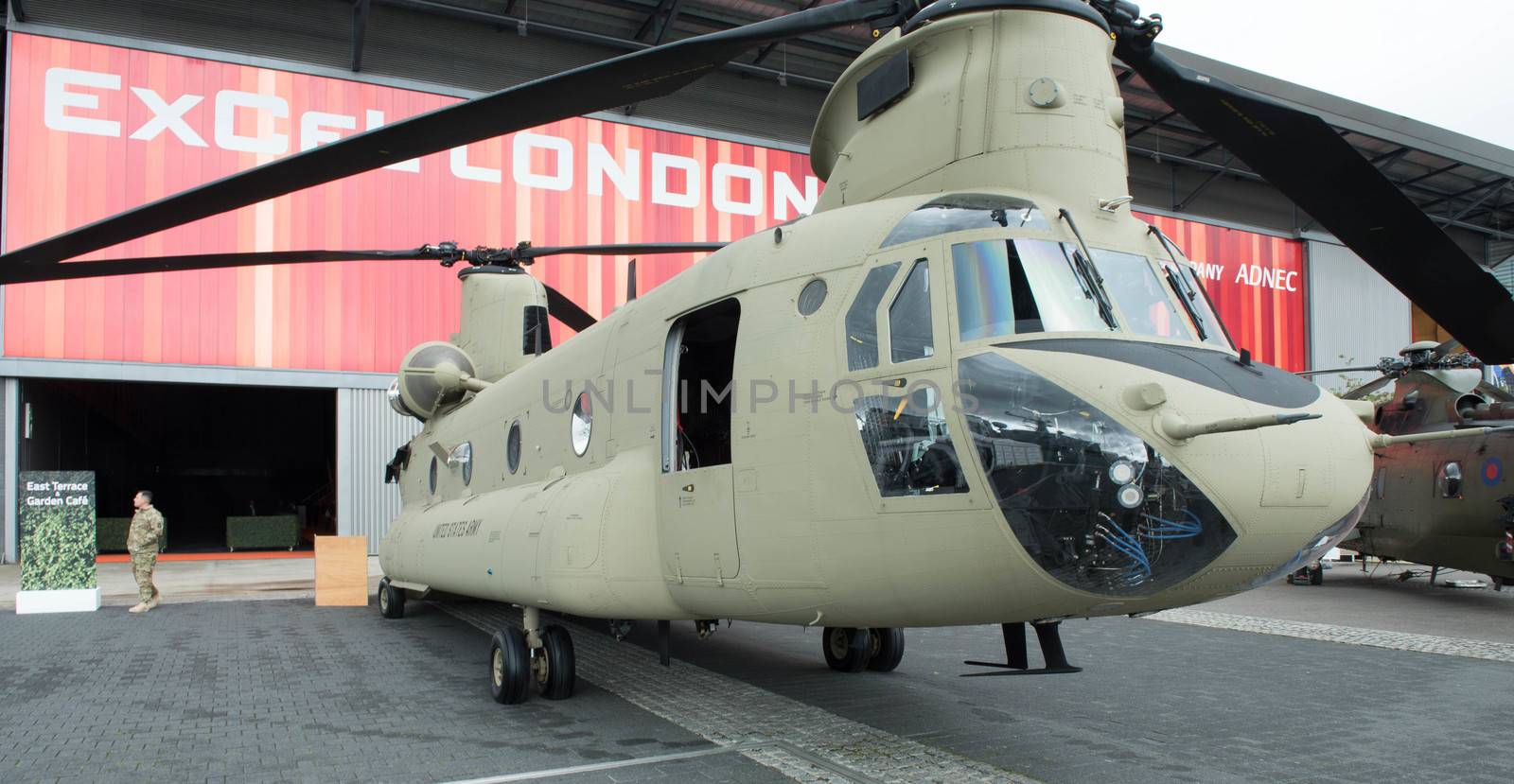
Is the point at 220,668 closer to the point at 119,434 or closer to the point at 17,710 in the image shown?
the point at 17,710

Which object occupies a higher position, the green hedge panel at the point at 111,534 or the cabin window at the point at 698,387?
the cabin window at the point at 698,387

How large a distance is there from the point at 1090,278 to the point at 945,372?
0.92m

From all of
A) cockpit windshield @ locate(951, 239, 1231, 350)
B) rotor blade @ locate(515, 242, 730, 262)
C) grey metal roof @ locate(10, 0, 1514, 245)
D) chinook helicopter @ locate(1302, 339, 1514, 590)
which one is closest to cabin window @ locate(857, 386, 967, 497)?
cockpit windshield @ locate(951, 239, 1231, 350)

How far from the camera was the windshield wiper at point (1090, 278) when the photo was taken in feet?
14.8

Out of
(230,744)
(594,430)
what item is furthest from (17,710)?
(594,430)

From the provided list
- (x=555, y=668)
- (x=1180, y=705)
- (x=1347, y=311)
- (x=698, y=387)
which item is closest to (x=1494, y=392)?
(x=1180, y=705)

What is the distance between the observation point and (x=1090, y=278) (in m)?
4.64

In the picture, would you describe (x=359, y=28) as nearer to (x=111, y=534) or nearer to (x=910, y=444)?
(x=111, y=534)

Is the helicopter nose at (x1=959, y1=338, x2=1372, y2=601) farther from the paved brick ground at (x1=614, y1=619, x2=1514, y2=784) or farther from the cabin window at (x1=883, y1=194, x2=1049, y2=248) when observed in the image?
the paved brick ground at (x1=614, y1=619, x2=1514, y2=784)

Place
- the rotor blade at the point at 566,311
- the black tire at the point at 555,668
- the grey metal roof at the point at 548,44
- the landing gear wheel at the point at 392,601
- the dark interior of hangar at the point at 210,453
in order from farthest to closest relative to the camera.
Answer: the dark interior of hangar at the point at 210,453 → the grey metal roof at the point at 548,44 → the rotor blade at the point at 566,311 → the landing gear wheel at the point at 392,601 → the black tire at the point at 555,668

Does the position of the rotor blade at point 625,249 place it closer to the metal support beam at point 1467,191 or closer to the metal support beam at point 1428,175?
the metal support beam at point 1428,175

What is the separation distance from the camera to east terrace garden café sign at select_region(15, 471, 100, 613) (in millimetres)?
12922

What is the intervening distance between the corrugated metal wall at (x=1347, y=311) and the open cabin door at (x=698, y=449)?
30502 mm

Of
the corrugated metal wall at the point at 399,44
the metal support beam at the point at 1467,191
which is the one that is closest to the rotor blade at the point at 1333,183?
the corrugated metal wall at the point at 399,44
